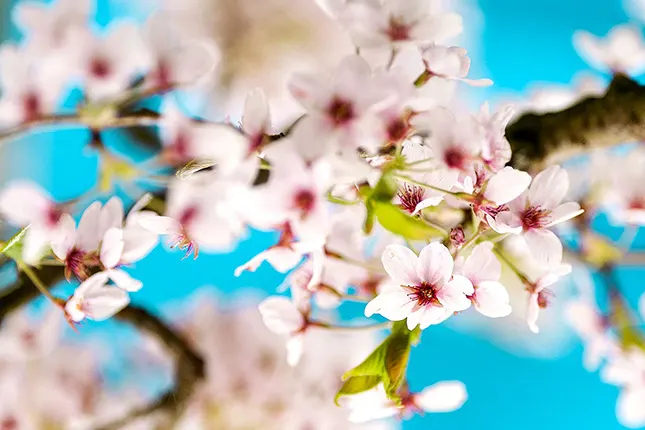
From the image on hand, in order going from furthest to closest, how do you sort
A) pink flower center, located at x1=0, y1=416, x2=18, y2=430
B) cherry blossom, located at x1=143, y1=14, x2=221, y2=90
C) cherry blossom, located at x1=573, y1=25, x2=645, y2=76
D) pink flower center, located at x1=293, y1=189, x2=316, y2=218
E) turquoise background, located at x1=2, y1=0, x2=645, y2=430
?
turquoise background, located at x1=2, y1=0, x2=645, y2=430, pink flower center, located at x1=0, y1=416, x2=18, y2=430, cherry blossom, located at x1=573, y1=25, x2=645, y2=76, cherry blossom, located at x1=143, y1=14, x2=221, y2=90, pink flower center, located at x1=293, y1=189, x2=316, y2=218

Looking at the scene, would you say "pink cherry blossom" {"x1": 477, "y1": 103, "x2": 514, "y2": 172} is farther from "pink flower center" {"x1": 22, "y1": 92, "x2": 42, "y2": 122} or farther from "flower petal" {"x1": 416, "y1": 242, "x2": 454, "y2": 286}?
"pink flower center" {"x1": 22, "y1": 92, "x2": 42, "y2": 122}

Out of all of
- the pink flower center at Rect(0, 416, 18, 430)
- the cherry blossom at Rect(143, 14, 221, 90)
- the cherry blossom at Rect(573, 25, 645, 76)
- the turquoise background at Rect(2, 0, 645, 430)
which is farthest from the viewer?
the turquoise background at Rect(2, 0, 645, 430)

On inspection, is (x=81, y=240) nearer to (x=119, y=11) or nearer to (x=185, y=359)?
(x=185, y=359)

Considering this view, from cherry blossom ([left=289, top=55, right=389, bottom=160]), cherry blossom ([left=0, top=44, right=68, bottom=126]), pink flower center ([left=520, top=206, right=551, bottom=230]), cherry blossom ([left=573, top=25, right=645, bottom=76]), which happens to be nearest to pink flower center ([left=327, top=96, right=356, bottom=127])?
cherry blossom ([left=289, top=55, right=389, bottom=160])

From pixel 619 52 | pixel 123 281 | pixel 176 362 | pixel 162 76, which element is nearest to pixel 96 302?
pixel 123 281

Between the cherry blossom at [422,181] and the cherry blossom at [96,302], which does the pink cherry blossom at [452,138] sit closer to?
the cherry blossom at [422,181]

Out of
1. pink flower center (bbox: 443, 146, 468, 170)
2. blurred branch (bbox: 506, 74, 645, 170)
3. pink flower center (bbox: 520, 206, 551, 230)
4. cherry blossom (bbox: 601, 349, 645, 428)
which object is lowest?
pink flower center (bbox: 443, 146, 468, 170)

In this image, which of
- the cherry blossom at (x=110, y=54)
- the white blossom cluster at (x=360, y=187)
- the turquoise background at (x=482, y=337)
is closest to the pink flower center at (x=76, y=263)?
the white blossom cluster at (x=360, y=187)
